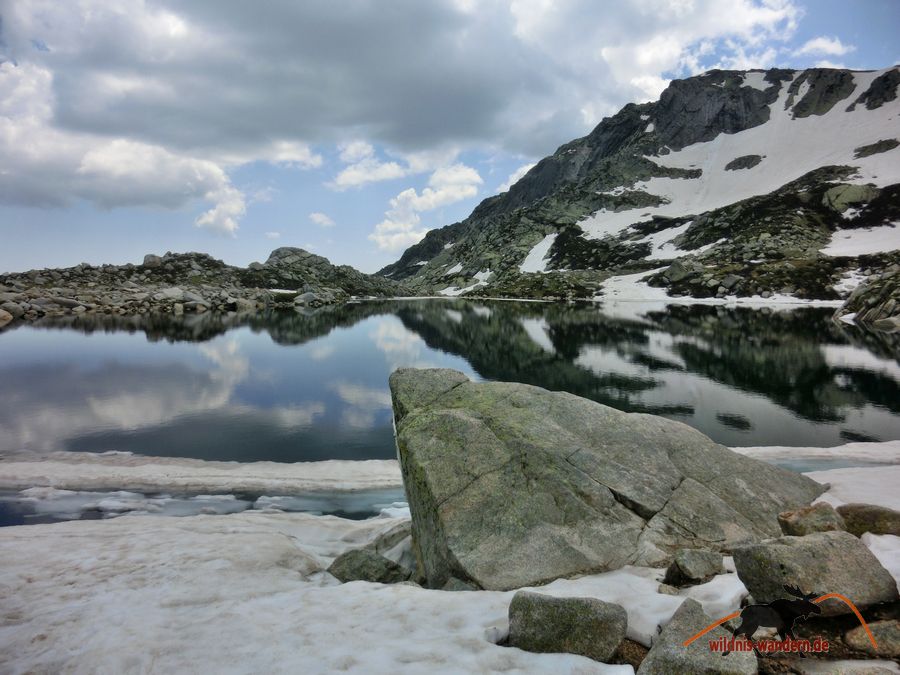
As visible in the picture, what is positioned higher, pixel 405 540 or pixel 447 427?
pixel 447 427

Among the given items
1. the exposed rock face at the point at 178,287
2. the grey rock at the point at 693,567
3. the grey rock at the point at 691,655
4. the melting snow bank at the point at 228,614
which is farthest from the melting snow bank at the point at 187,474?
the exposed rock face at the point at 178,287

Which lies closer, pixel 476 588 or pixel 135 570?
pixel 476 588

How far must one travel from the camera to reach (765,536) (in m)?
9.97

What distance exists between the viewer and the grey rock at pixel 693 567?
24.6ft

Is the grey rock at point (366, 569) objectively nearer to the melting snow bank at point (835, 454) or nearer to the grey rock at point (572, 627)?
the grey rock at point (572, 627)

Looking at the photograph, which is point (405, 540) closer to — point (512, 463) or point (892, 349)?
point (512, 463)

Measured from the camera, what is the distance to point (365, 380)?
120 feet

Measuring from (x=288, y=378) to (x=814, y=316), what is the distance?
79105 mm

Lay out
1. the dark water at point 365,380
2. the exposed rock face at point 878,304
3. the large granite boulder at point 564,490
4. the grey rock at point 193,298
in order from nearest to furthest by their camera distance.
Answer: the large granite boulder at point 564,490, the dark water at point 365,380, the exposed rock face at point 878,304, the grey rock at point 193,298

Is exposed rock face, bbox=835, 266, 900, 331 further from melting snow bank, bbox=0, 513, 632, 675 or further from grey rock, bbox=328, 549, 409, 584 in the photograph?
melting snow bank, bbox=0, 513, 632, 675

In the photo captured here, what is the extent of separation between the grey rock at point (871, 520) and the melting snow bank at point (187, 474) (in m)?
13.7

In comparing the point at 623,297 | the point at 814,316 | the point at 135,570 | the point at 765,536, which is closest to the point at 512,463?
the point at 765,536

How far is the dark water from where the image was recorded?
2308 cm

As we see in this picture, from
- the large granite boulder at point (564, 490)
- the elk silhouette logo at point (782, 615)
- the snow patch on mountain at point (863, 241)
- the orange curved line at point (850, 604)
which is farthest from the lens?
the snow patch on mountain at point (863, 241)
